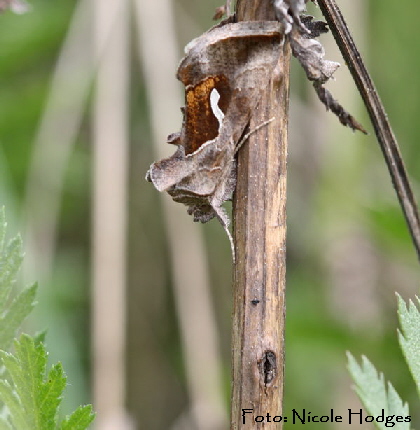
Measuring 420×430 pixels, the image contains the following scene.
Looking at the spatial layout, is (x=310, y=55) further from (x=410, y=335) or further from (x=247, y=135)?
(x=410, y=335)

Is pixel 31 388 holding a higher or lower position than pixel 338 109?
lower

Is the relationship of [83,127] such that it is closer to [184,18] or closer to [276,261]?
[184,18]

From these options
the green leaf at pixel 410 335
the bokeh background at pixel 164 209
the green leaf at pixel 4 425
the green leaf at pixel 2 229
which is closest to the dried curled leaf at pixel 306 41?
the green leaf at pixel 410 335

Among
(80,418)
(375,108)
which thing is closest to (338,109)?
(375,108)

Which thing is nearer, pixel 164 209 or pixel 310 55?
pixel 310 55

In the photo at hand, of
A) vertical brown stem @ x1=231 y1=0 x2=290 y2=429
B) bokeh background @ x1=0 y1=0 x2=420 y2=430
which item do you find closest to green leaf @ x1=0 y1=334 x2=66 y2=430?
vertical brown stem @ x1=231 y1=0 x2=290 y2=429

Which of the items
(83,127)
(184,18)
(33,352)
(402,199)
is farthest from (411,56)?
(33,352)
